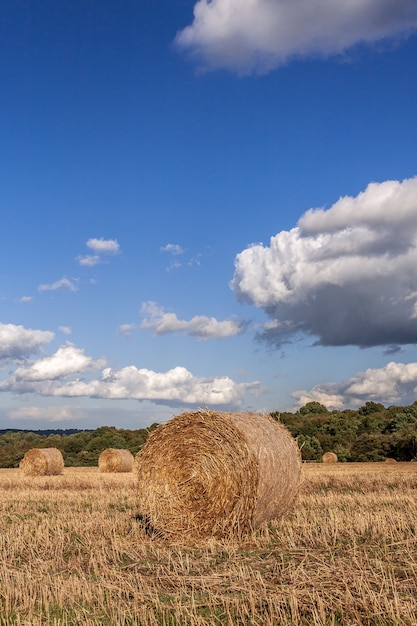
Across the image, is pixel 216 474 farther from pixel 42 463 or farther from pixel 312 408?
pixel 312 408

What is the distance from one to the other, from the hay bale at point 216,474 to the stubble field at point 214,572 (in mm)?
401

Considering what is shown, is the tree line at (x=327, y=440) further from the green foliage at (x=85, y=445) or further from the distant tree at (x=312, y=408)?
the distant tree at (x=312, y=408)

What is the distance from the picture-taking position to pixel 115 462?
92.1ft

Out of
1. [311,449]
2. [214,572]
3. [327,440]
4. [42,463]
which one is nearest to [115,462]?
[42,463]

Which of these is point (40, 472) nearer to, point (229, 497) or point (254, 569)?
point (229, 497)

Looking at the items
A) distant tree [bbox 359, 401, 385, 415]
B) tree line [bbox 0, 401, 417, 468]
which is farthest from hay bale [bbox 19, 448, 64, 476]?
distant tree [bbox 359, 401, 385, 415]

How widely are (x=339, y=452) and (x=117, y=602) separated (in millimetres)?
33110

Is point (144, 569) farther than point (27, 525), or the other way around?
point (27, 525)

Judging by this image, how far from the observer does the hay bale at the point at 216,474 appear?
33.4 feet

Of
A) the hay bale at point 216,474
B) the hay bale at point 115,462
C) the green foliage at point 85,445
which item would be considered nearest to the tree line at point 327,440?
the green foliage at point 85,445

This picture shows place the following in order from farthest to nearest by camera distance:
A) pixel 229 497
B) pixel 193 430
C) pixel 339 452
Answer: pixel 339 452 → pixel 193 430 → pixel 229 497

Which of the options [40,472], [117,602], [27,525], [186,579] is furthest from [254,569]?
[40,472]

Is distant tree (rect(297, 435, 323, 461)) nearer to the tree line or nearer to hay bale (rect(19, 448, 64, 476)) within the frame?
the tree line

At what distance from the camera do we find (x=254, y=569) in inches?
293
